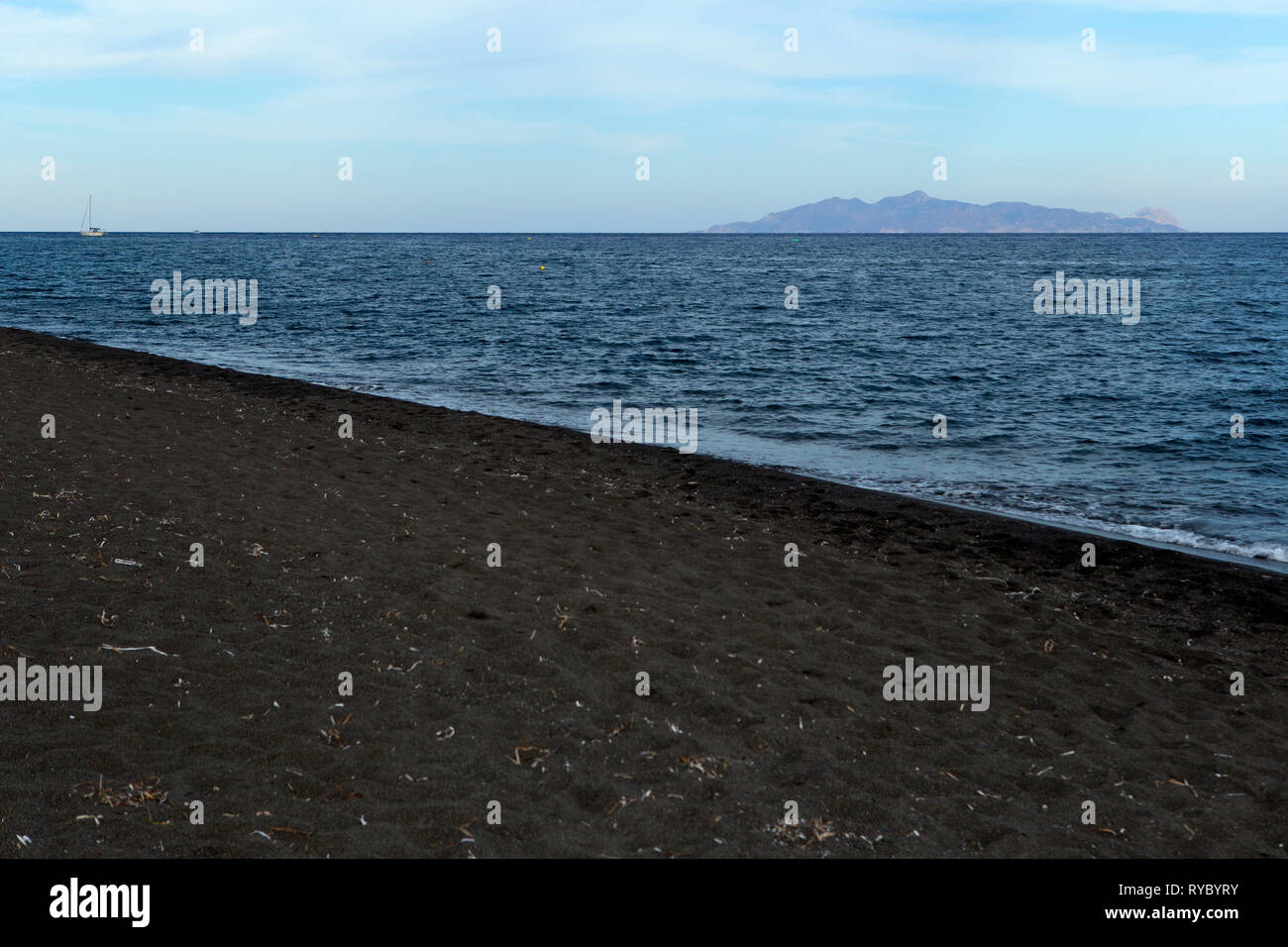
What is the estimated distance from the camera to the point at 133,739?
638cm

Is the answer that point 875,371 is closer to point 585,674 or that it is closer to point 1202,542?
point 1202,542

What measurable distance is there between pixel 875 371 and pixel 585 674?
29.5 metres

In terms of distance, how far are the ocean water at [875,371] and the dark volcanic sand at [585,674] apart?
18.8 ft

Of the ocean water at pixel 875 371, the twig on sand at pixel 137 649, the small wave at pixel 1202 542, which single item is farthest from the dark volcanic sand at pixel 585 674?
the ocean water at pixel 875 371

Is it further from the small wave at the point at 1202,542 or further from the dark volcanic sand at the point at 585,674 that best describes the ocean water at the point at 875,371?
the dark volcanic sand at the point at 585,674

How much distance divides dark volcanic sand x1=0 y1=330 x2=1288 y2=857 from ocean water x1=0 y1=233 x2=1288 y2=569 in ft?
18.8

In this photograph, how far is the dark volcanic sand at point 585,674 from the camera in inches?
231

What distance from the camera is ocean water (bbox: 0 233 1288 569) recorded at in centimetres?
1911

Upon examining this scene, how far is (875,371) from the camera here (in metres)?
35.2

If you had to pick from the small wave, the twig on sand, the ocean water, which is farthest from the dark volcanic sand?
the ocean water

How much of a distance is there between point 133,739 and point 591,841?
3.47 meters

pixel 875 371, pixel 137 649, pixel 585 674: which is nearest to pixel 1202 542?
pixel 585 674
